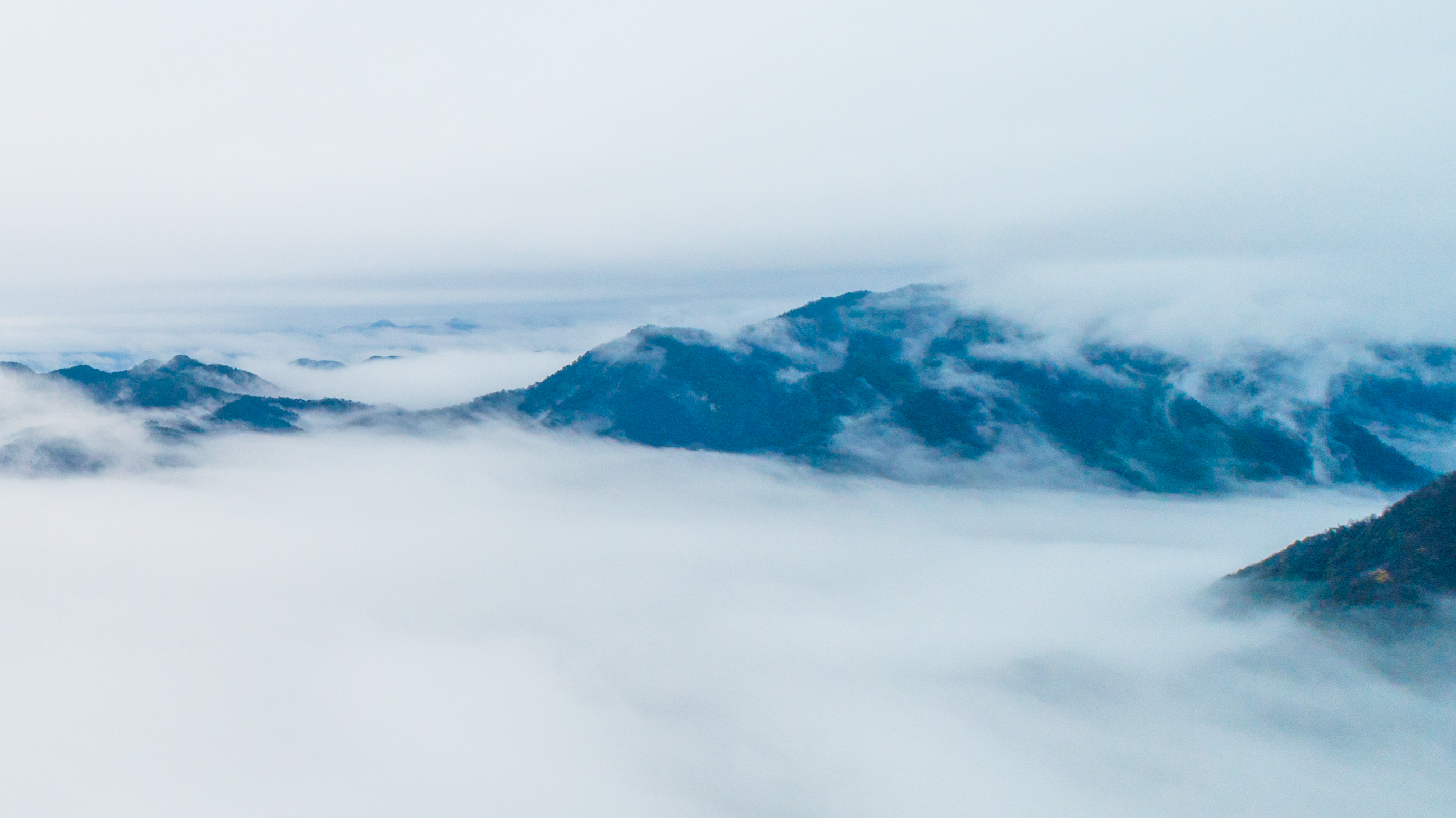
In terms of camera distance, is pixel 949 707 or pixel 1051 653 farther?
pixel 1051 653

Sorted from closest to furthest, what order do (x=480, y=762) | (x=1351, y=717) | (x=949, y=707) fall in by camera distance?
(x=1351, y=717), (x=480, y=762), (x=949, y=707)

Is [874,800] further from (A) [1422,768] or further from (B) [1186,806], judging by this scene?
(A) [1422,768]

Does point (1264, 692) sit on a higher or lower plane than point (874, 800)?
higher

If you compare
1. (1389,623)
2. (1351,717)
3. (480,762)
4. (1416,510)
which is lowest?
(480,762)

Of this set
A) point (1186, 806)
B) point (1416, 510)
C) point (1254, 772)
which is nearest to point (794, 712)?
point (1186, 806)

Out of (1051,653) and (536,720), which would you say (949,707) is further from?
(536,720)

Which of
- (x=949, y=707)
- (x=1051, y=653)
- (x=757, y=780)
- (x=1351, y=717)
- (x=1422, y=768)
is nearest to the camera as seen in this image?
(x=1422, y=768)
